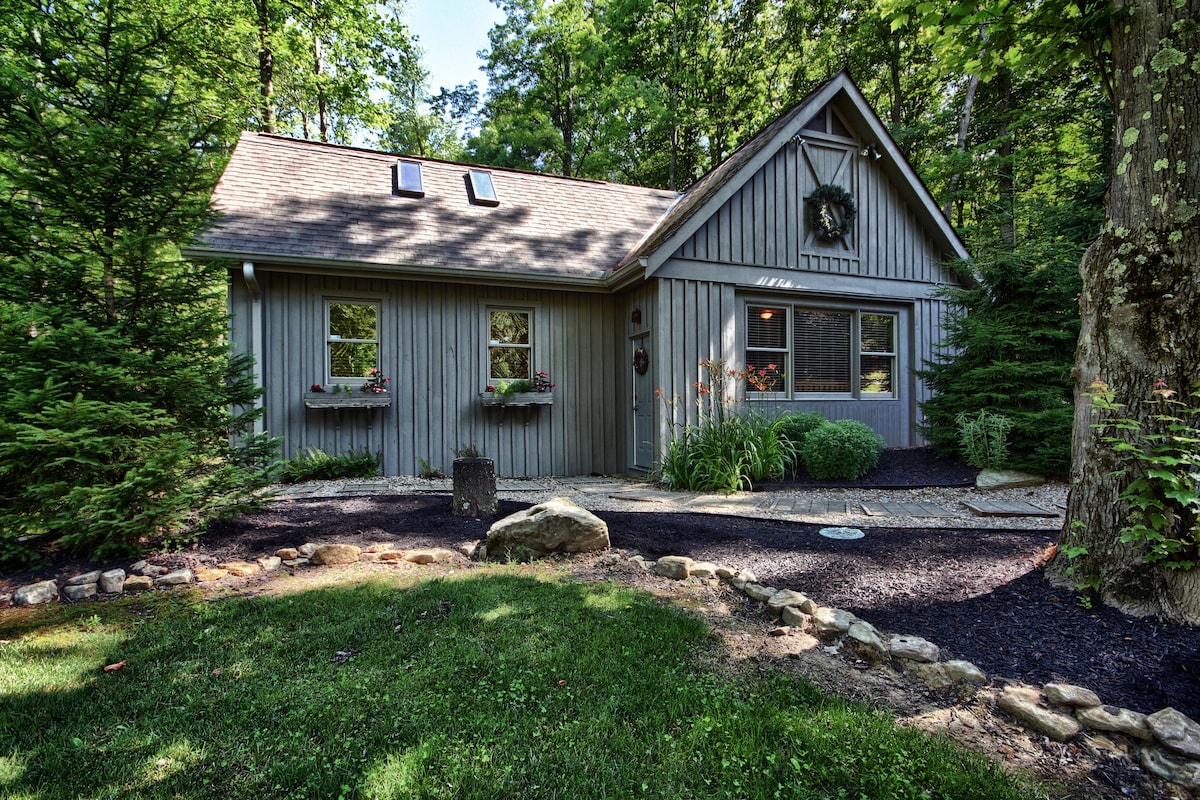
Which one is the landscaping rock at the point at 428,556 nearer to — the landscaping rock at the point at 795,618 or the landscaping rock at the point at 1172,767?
the landscaping rock at the point at 795,618

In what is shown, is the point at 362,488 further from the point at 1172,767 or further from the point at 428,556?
the point at 1172,767

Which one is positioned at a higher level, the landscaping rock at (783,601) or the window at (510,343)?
the window at (510,343)

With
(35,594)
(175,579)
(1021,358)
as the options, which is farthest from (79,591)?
(1021,358)

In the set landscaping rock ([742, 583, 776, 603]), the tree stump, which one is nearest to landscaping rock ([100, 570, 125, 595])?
the tree stump

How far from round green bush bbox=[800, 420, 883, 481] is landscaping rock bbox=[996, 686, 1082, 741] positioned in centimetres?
460

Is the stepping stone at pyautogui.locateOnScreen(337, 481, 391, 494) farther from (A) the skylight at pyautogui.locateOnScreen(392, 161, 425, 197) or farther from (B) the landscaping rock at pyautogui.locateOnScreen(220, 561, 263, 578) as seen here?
(A) the skylight at pyautogui.locateOnScreen(392, 161, 425, 197)

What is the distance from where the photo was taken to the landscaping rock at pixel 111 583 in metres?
3.13

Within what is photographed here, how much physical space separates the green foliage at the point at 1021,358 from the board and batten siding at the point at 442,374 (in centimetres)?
441

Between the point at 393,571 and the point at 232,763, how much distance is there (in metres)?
1.81

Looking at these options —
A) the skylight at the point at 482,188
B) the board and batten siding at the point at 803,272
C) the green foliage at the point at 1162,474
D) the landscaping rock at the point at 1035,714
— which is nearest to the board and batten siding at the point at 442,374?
the board and batten siding at the point at 803,272

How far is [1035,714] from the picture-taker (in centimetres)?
185

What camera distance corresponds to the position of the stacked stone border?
1.70 metres

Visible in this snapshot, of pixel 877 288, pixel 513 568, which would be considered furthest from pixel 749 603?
pixel 877 288

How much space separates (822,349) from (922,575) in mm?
5772
